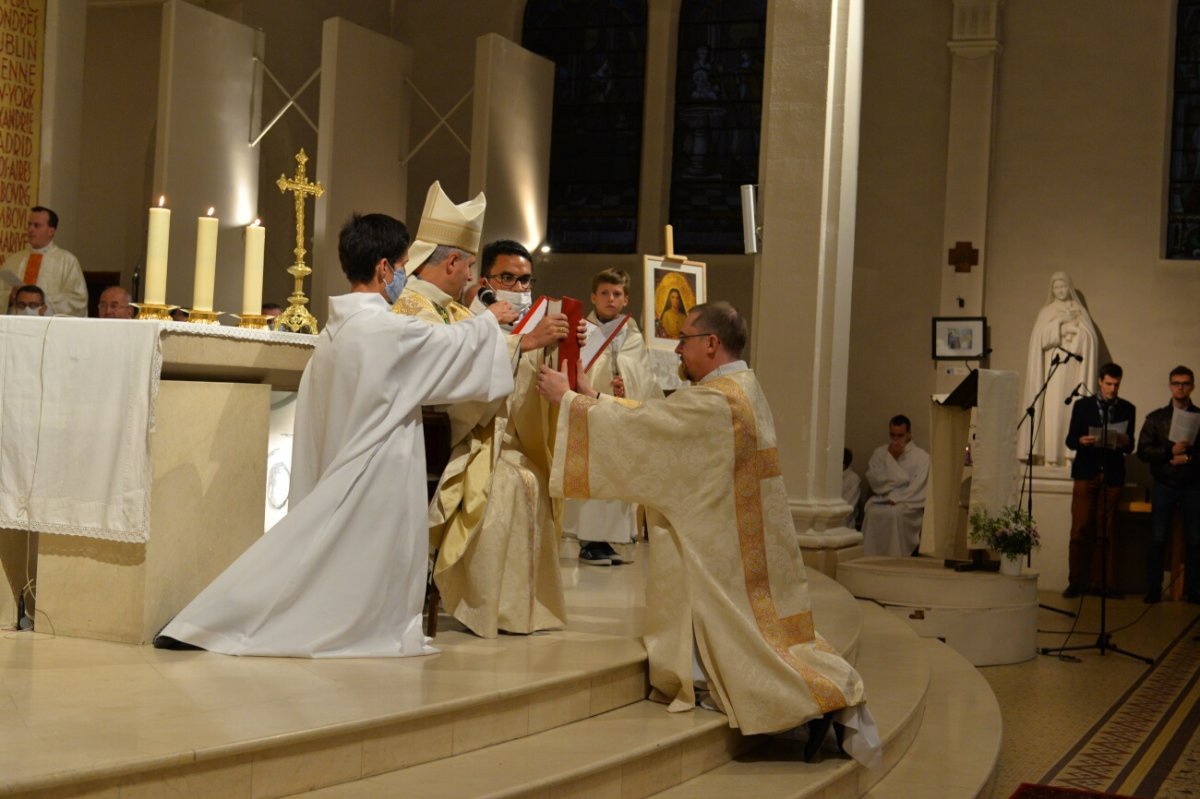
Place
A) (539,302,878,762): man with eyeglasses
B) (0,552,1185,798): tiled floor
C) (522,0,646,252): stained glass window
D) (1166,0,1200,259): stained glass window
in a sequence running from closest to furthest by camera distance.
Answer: (0,552,1185,798): tiled floor
(539,302,878,762): man with eyeglasses
(1166,0,1200,259): stained glass window
(522,0,646,252): stained glass window

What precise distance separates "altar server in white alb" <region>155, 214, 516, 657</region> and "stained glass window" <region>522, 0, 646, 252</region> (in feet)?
34.7

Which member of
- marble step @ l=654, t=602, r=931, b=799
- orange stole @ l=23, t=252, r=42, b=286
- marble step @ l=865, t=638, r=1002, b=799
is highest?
orange stole @ l=23, t=252, r=42, b=286

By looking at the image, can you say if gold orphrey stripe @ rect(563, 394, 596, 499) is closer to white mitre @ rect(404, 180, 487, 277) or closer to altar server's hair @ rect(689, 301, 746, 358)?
altar server's hair @ rect(689, 301, 746, 358)

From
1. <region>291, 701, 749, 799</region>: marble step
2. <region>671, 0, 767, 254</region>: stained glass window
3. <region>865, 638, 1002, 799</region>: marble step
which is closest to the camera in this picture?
<region>291, 701, 749, 799</region>: marble step

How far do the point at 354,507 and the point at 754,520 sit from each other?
4.29 ft

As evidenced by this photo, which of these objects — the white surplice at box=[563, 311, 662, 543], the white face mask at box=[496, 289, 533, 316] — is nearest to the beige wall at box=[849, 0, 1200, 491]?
the white surplice at box=[563, 311, 662, 543]

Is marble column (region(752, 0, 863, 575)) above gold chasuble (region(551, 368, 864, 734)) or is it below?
above

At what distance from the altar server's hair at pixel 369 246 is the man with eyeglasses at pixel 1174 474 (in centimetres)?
845

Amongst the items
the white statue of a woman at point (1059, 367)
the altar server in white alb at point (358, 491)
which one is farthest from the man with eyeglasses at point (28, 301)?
the white statue of a woman at point (1059, 367)

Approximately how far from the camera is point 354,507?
14.8ft

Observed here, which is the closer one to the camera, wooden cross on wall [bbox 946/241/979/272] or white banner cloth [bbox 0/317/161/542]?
white banner cloth [bbox 0/317/161/542]

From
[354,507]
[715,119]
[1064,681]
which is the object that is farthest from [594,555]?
[715,119]

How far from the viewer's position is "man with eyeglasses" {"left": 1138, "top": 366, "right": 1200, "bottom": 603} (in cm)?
1127

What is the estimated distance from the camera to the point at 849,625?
6312mm
